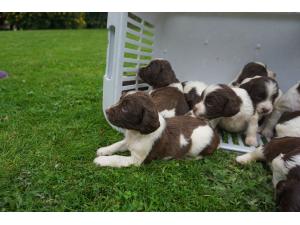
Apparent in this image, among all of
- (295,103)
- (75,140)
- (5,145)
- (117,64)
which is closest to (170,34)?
(117,64)

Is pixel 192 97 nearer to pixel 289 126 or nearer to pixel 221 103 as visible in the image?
pixel 221 103

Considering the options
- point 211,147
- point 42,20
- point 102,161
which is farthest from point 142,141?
point 42,20

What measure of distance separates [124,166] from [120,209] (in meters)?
0.74

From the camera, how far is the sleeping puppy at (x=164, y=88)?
441cm

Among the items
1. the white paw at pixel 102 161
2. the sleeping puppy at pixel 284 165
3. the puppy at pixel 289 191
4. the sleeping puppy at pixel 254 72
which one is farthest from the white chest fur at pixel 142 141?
the sleeping puppy at pixel 254 72

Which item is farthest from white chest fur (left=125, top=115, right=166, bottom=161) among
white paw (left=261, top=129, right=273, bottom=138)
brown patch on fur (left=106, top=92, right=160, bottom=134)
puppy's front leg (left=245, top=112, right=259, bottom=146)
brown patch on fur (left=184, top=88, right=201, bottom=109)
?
white paw (left=261, top=129, right=273, bottom=138)

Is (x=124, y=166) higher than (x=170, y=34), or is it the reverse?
(x=170, y=34)

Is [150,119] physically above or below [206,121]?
above

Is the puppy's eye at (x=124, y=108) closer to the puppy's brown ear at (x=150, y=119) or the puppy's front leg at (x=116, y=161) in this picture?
the puppy's brown ear at (x=150, y=119)

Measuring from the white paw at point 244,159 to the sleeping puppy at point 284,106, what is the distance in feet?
3.77

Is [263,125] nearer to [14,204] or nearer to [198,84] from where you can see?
[198,84]

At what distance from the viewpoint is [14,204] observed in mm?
2674

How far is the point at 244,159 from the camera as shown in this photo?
367 centimetres

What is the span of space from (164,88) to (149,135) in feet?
5.00
